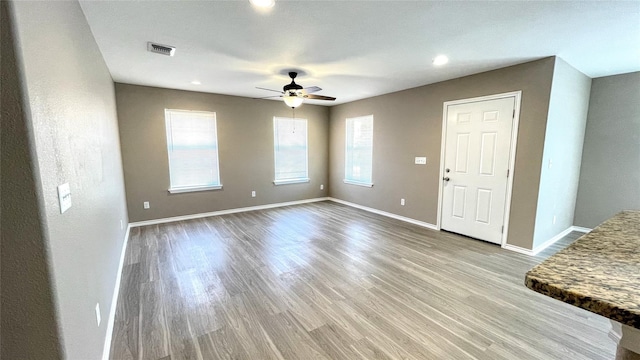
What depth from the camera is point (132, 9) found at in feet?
6.48

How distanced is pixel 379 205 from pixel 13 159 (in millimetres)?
5138

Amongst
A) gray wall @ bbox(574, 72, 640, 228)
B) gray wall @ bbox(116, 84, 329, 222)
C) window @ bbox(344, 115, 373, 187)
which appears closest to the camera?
gray wall @ bbox(574, 72, 640, 228)

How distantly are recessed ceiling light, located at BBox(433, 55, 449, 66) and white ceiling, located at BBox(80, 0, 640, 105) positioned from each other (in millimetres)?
91

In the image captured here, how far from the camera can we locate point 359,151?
19.1 ft

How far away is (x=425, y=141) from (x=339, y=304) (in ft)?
10.5

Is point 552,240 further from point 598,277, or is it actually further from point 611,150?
point 598,277

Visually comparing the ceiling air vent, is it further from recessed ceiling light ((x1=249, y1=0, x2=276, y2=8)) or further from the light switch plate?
the light switch plate

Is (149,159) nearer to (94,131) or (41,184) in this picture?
(94,131)

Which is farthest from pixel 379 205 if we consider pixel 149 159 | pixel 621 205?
pixel 149 159

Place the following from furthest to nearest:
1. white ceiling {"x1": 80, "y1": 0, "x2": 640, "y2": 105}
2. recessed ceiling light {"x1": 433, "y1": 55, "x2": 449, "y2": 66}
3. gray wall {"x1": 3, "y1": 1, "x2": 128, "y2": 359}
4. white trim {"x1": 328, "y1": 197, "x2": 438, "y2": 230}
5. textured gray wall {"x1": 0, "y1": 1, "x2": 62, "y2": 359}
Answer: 1. white trim {"x1": 328, "y1": 197, "x2": 438, "y2": 230}
2. recessed ceiling light {"x1": 433, "y1": 55, "x2": 449, "y2": 66}
3. white ceiling {"x1": 80, "y1": 0, "x2": 640, "y2": 105}
4. gray wall {"x1": 3, "y1": 1, "x2": 128, "y2": 359}
5. textured gray wall {"x1": 0, "y1": 1, "x2": 62, "y2": 359}

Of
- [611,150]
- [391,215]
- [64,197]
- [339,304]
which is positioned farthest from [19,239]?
[611,150]

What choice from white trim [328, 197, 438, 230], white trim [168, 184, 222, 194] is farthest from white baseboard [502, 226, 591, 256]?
white trim [168, 184, 222, 194]

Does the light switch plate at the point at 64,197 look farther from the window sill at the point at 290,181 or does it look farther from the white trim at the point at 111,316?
the window sill at the point at 290,181

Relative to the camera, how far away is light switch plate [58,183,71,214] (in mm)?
1126
